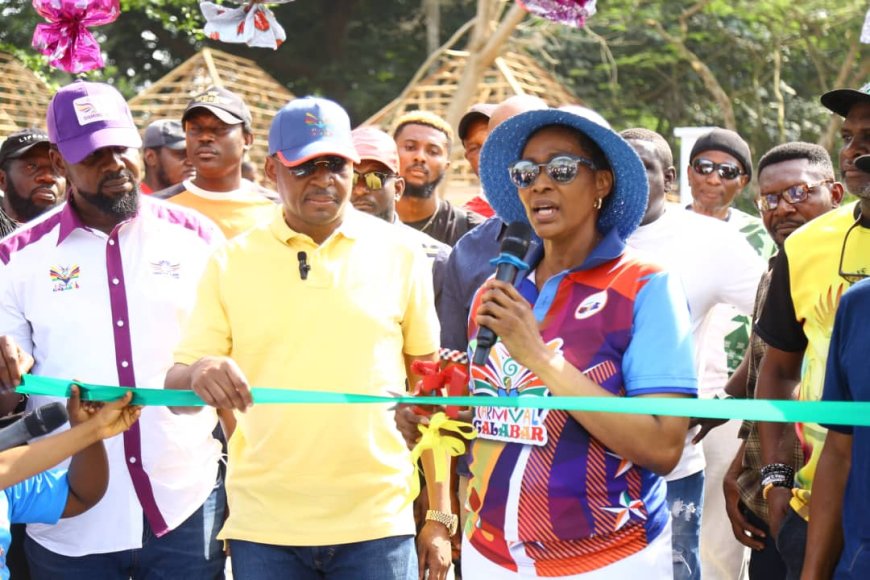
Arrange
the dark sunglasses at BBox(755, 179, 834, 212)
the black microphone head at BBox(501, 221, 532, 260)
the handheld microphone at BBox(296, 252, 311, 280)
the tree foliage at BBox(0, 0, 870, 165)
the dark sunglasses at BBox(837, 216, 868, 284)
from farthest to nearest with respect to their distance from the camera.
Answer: the tree foliage at BBox(0, 0, 870, 165) < the dark sunglasses at BBox(755, 179, 834, 212) < the handheld microphone at BBox(296, 252, 311, 280) < the dark sunglasses at BBox(837, 216, 868, 284) < the black microphone head at BBox(501, 221, 532, 260)

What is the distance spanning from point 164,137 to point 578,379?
6.50m

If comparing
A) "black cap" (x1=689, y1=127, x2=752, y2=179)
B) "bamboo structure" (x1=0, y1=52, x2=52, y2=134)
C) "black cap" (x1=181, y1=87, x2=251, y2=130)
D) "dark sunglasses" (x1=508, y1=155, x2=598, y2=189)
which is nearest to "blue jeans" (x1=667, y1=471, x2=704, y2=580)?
"dark sunglasses" (x1=508, y1=155, x2=598, y2=189)

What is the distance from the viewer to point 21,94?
703 inches

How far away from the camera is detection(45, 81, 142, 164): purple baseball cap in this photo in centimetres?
497

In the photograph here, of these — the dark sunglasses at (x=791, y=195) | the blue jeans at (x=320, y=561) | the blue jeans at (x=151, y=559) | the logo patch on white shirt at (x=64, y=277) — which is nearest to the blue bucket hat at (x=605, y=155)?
the blue jeans at (x=320, y=561)

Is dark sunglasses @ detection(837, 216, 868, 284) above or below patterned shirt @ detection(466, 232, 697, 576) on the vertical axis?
above

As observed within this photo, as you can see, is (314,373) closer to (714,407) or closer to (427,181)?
(714,407)

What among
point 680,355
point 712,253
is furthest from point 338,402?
point 712,253

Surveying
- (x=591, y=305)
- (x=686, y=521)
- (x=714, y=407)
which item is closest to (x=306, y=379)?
(x=591, y=305)

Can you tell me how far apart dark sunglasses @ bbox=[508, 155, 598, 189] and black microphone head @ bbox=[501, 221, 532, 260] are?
0.42ft

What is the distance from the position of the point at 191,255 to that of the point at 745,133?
22211mm

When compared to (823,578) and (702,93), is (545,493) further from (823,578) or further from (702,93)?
(702,93)

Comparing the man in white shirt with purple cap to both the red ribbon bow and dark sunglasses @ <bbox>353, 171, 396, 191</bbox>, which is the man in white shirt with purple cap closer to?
the red ribbon bow

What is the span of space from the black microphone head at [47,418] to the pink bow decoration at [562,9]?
7.41 ft
